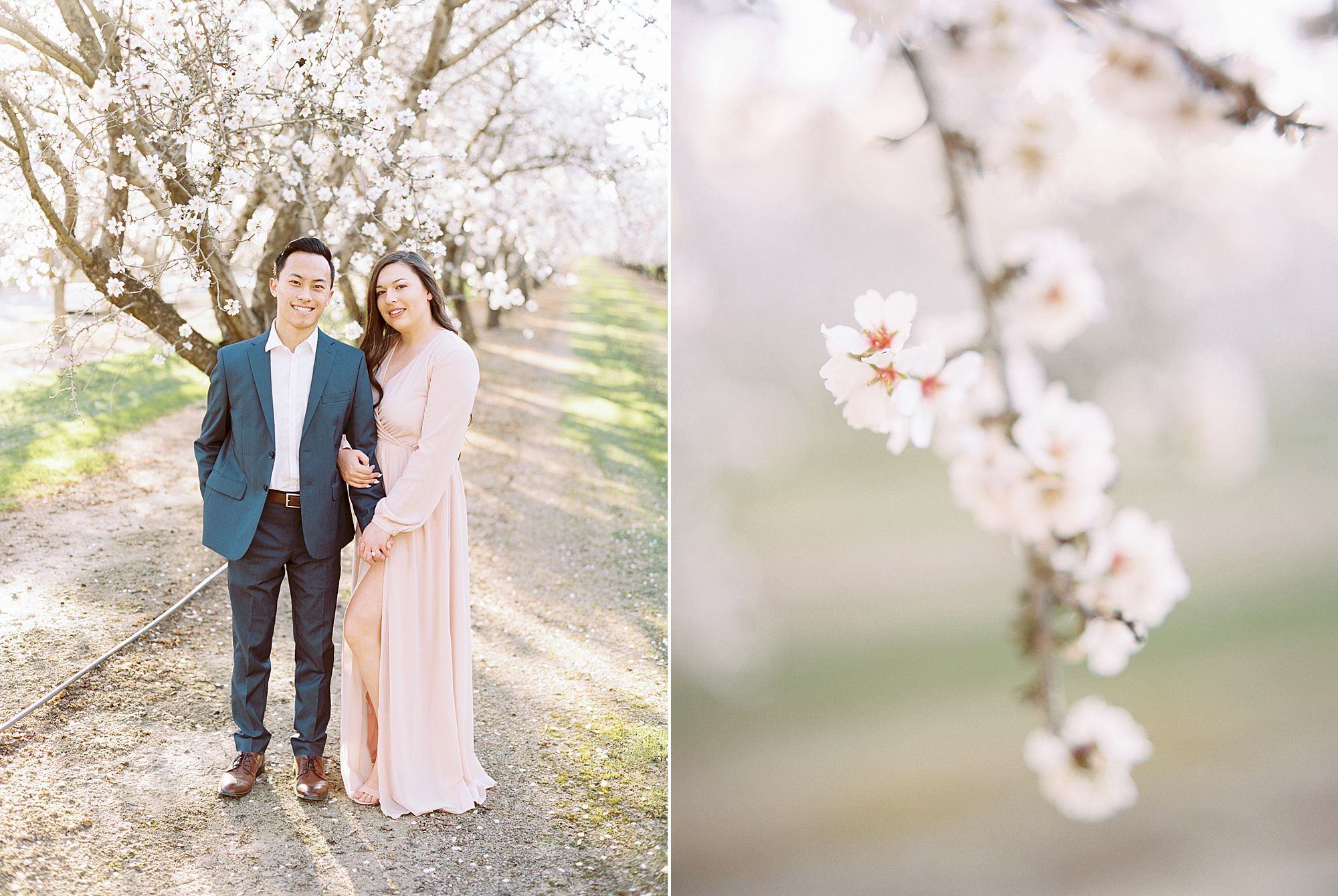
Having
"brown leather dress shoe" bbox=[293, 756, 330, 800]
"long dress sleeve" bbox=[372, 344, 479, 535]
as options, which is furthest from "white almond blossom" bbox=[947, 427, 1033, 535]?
"brown leather dress shoe" bbox=[293, 756, 330, 800]

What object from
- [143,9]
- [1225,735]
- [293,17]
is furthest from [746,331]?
[293,17]

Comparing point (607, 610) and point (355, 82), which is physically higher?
point (355, 82)

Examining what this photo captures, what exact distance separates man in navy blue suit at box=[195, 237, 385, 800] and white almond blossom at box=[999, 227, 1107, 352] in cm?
179

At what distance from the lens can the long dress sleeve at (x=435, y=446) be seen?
267 centimetres

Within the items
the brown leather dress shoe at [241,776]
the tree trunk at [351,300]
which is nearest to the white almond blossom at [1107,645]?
the brown leather dress shoe at [241,776]

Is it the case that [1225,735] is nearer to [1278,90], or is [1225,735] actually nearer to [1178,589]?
[1178,589]

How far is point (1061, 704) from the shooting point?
1788 mm

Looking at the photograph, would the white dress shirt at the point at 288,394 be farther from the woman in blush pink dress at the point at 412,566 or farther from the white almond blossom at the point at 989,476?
the white almond blossom at the point at 989,476

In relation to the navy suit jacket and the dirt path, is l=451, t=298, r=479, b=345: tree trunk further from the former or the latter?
the navy suit jacket

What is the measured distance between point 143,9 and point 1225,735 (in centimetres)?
466

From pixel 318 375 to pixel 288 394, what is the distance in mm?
112

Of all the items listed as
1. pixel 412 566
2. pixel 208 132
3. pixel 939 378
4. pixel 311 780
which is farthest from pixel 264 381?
pixel 208 132

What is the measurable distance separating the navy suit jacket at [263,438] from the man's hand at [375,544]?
58 millimetres

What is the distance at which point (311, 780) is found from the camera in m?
2.91
